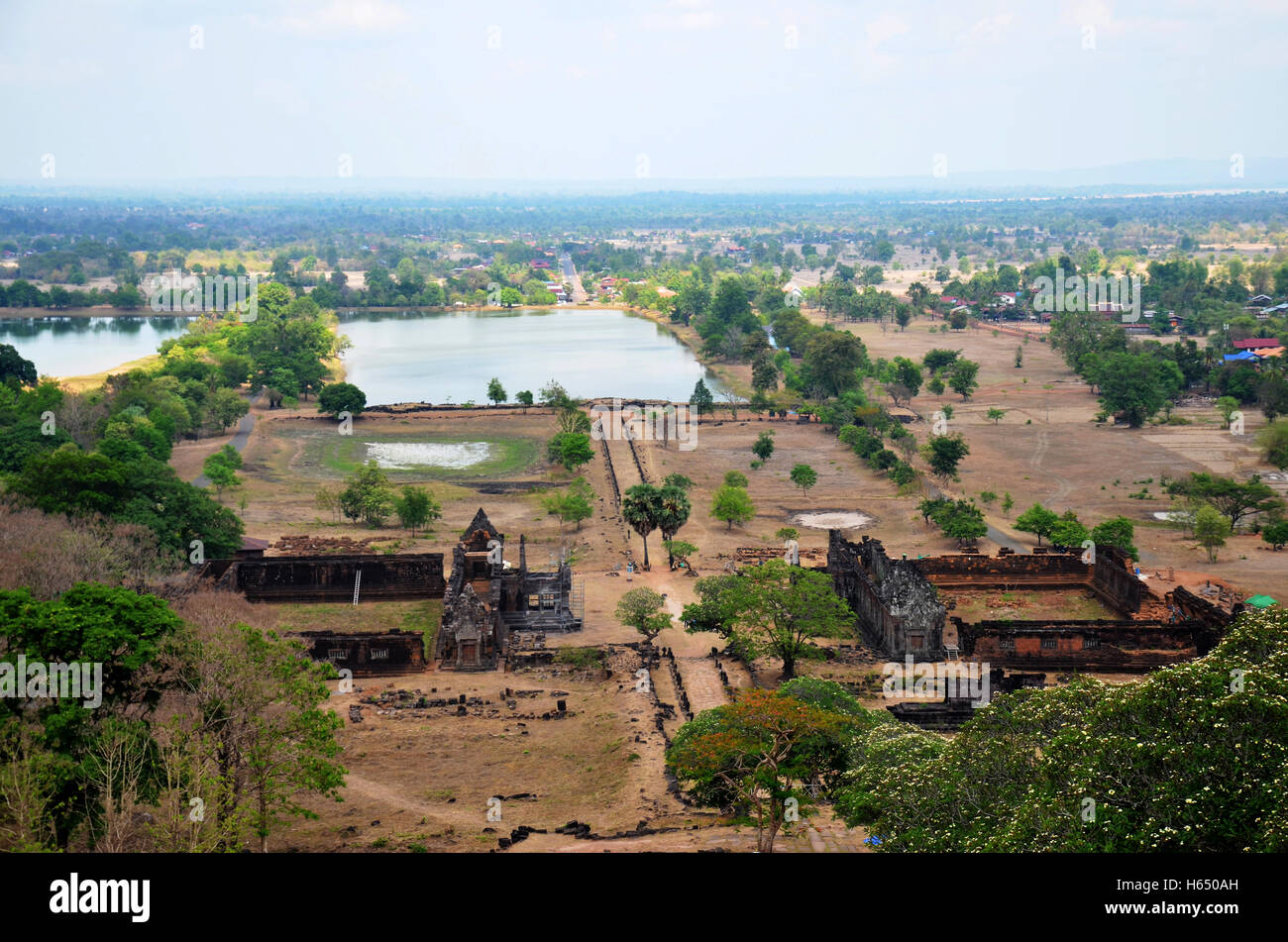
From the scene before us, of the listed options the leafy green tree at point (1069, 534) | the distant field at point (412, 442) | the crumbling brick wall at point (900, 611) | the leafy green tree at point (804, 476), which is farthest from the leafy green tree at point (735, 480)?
the crumbling brick wall at point (900, 611)

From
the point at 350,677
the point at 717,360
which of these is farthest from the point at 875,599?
Answer: the point at 717,360

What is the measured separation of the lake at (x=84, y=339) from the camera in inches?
3944

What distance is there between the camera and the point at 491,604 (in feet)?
126

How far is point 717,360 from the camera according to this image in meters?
108

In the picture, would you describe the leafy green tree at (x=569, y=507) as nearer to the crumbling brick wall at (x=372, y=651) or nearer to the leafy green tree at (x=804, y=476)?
the leafy green tree at (x=804, y=476)

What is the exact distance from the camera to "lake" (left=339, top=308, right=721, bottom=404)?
9244 cm

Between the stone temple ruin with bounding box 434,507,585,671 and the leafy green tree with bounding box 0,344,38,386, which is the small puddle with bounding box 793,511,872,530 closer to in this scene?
the stone temple ruin with bounding box 434,507,585,671

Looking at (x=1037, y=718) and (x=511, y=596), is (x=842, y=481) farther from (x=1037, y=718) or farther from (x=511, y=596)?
(x=1037, y=718)
